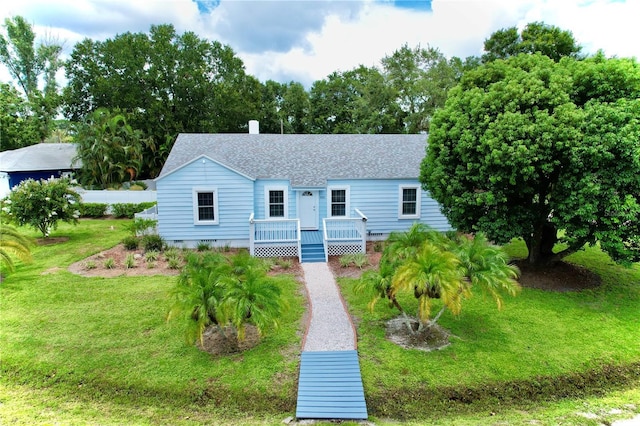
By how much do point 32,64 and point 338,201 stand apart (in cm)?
4149

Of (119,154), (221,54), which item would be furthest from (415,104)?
(119,154)

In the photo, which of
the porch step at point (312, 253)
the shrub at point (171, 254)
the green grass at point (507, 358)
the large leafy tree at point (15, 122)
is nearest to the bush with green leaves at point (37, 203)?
the shrub at point (171, 254)

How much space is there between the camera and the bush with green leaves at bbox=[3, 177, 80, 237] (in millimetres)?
15078

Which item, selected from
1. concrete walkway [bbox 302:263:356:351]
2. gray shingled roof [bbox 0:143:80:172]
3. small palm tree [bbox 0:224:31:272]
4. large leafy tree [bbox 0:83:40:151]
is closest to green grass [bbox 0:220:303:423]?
concrete walkway [bbox 302:263:356:351]

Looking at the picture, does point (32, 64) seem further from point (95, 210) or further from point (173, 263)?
point (173, 263)

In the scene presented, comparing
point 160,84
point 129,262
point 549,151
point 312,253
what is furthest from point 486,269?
point 160,84

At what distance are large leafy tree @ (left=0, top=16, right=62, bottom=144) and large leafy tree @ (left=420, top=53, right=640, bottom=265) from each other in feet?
128

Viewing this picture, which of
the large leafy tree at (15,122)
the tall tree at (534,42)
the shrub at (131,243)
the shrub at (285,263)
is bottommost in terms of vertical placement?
the shrub at (285,263)

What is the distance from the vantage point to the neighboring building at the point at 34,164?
84.6ft

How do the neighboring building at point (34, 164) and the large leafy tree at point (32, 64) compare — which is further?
the large leafy tree at point (32, 64)

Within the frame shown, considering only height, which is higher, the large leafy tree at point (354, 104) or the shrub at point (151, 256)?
the large leafy tree at point (354, 104)

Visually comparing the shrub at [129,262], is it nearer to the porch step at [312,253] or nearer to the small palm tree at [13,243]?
the small palm tree at [13,243]

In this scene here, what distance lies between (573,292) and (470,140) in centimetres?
599

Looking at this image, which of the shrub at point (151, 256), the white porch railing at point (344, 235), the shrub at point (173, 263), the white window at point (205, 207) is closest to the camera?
the shrub at point (173, 263)
